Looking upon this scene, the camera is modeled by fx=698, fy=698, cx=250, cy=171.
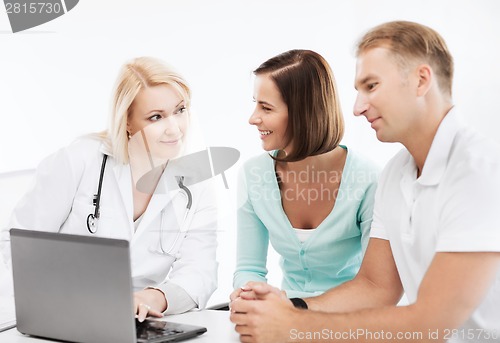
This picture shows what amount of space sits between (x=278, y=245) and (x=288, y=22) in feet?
6.39

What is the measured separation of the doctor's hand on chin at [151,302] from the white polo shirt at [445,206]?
0.61 meters

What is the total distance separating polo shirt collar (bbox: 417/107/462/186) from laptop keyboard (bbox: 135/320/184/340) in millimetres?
709

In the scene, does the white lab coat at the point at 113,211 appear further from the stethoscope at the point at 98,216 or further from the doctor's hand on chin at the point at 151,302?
the doctor's hand on chin at the point at 151,302

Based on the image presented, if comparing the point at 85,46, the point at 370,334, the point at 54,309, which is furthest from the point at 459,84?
the point at 54,309

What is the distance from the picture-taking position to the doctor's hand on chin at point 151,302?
1.78 meters

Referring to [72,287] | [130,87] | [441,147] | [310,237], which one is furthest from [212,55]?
[72,287]

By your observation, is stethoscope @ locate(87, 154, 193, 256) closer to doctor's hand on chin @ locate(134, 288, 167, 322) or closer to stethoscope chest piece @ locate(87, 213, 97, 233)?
stethoscope chest piece @ locate(87, 213, 97, 233)

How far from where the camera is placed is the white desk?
163cm

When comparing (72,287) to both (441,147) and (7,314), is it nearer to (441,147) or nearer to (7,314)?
(7,314)

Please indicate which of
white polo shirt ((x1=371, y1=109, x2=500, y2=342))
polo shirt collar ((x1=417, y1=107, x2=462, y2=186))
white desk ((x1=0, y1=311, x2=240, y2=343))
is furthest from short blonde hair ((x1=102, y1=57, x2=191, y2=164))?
polo shirt collar ((x1=417, y1=107, x2=462, y2=186))

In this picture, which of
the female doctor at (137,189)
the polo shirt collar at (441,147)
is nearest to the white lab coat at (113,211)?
the female doctor at (137,189)

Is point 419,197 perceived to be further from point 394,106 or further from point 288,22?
point 288,22

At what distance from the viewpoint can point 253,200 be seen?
8.08 feet

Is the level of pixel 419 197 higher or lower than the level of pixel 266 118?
lower
